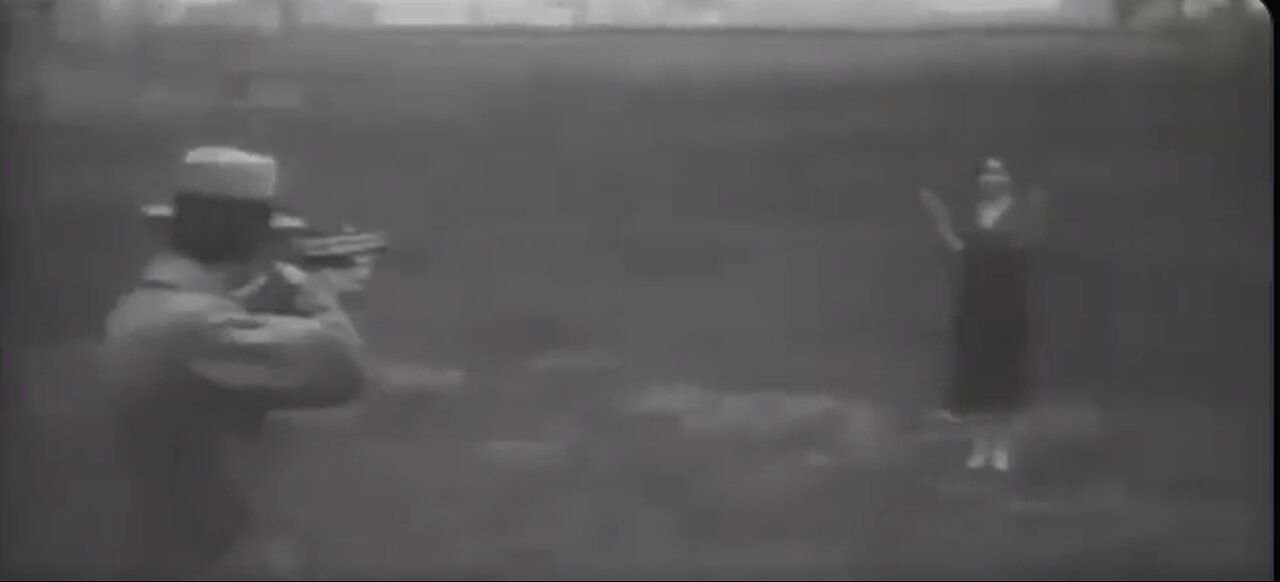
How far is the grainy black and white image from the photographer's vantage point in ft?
2.56

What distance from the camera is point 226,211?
30.8 inches

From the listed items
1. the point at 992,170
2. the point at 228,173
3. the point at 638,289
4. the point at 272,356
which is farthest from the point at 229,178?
the point at 992,170

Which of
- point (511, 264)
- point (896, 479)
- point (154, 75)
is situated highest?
point (154, 75)

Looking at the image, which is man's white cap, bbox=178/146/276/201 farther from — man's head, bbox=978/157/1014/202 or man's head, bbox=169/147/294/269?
man's head, bbox=978/157/1014/202

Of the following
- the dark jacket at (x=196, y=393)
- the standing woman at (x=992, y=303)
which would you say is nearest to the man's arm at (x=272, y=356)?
the dark jacket at (x=196, y=393)

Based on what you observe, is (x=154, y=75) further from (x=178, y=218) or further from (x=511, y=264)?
(x=511, y=264)

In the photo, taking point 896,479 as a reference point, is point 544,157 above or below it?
above

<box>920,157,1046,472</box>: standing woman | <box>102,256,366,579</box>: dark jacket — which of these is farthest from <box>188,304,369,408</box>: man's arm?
<box>920,157,1046,472</box>: standing woman

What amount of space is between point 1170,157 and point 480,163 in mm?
395

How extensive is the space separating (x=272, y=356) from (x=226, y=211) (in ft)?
0.28

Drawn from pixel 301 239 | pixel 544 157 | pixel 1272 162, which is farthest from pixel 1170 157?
pixel 301 239

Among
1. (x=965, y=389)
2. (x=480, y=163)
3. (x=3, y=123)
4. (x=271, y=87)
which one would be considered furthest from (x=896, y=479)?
(x=3, y=123)

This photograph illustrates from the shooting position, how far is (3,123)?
790mm

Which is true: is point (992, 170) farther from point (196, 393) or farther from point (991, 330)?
point (196, 393)
